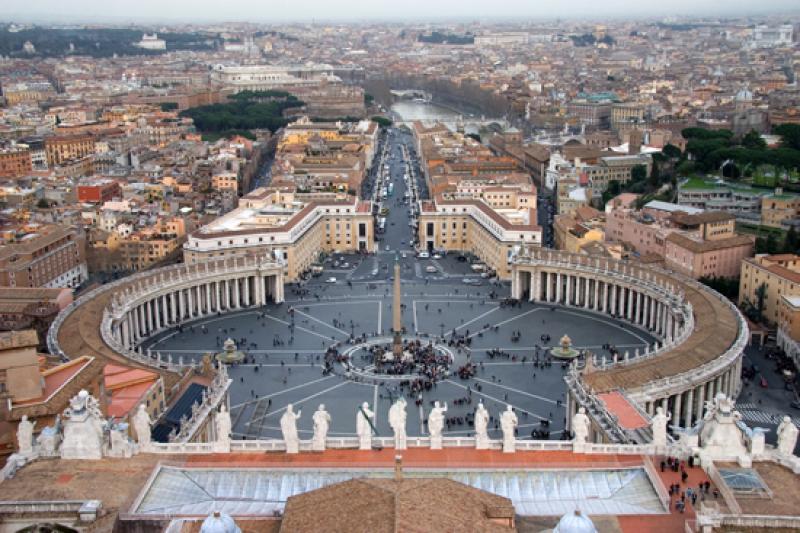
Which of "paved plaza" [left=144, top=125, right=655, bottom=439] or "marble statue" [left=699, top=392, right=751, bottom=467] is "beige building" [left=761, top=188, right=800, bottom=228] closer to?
"paved plaza" [left=144, top=125, right=655, bottom=439]

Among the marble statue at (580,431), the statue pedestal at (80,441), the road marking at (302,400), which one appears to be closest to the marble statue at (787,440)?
the marble statue at (580,431)

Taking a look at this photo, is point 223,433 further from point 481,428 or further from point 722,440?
point 722,440

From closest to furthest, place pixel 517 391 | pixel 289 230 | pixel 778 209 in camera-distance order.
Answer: pixel 517 391 → pixel 289 230 → pixel 778 209

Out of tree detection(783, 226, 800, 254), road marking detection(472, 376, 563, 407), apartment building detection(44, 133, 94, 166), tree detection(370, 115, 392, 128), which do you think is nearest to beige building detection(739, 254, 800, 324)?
tree detection(783, 226, 800, 254)

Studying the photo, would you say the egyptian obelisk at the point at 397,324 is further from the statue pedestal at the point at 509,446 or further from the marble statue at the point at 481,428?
the statue pedestal at the point at 509,446

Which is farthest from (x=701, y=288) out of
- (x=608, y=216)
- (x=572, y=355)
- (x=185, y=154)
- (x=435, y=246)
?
(x=185, y=154)

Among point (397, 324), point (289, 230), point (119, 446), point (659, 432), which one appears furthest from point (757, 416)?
point (289, 230)
